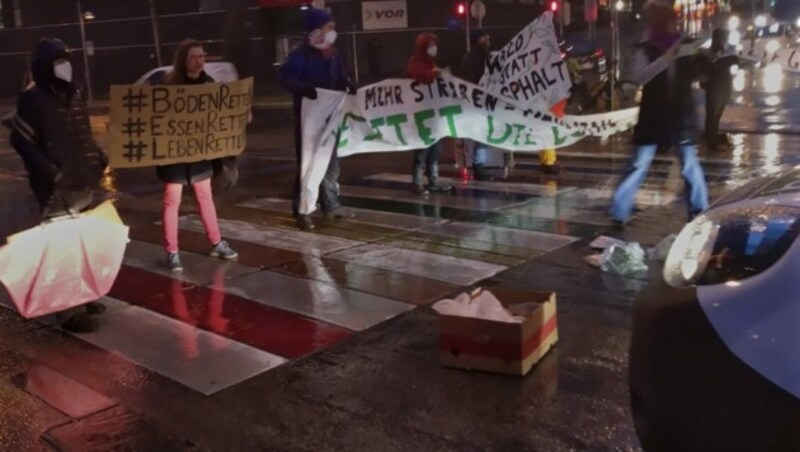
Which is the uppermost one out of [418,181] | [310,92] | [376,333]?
[310,92]

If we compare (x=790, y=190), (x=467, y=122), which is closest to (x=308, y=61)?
(x=467, y=122)

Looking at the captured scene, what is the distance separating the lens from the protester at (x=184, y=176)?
274 inches

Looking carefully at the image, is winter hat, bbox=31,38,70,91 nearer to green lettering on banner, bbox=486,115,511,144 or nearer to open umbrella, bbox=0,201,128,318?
open umbrella, bbox=0,201,128,318

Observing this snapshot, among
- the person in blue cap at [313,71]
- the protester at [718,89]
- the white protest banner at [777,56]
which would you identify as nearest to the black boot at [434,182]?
the person in blue cap at [313,71]

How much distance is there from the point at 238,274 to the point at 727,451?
16.4 ft

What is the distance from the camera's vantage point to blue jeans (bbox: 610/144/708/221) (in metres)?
7.39

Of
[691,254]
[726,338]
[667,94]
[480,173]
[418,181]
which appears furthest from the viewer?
[480,173]

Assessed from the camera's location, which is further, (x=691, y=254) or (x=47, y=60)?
(x=47, y=60)

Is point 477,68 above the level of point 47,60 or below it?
below

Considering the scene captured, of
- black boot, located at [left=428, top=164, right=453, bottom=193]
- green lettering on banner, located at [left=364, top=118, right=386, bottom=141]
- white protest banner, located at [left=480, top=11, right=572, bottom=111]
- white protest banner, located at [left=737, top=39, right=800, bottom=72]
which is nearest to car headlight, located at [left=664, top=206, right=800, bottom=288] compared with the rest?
green lettering on banner, located at [left=364, top=118, right=386, bottom=141]

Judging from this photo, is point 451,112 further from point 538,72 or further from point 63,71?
point 63,71

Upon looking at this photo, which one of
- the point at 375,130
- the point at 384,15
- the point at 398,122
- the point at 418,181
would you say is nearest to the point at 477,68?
the point at 398,122

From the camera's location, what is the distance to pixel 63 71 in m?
5.58

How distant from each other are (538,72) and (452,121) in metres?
1.18
